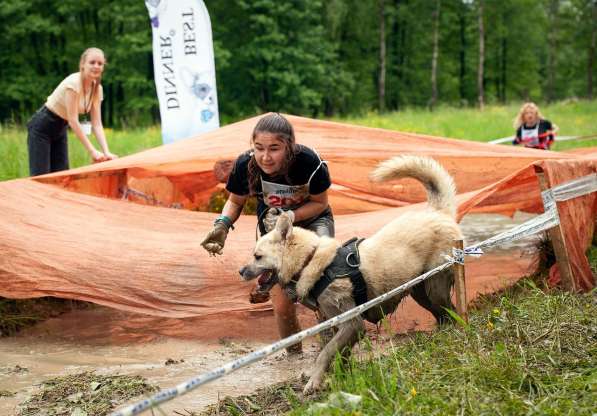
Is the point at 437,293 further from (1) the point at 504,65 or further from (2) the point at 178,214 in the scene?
(1) the point at 504,65

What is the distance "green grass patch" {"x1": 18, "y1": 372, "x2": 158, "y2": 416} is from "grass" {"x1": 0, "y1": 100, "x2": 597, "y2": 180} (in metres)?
4.92

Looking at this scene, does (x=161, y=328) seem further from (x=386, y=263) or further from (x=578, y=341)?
(x=578, y=341)

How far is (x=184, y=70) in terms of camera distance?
32.5 feet

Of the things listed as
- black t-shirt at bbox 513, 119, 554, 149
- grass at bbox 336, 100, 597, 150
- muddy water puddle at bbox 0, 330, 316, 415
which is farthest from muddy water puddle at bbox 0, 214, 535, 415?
grass at bbox 336, 100, 597, 150

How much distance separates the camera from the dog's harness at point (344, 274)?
3.75 meters

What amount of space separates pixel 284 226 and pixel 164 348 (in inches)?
71.6

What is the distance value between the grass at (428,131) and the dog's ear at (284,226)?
5.82 meters

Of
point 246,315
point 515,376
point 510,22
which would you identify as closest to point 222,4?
point 510,22

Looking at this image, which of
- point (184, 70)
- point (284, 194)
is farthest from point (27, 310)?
point (184, 70)

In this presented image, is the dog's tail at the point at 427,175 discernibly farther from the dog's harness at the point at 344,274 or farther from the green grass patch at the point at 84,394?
the green grass patch at the point at 84,394

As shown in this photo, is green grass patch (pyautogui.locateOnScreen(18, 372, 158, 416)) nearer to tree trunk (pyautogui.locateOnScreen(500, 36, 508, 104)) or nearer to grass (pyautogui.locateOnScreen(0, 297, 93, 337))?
grass (pyautogui.locateOnScreen(0, 297, 93, 337))

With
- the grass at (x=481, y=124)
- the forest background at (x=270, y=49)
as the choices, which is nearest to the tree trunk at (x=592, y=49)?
the forest background at (x=270, y=49)

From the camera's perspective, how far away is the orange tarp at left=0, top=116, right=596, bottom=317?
16.2 feet

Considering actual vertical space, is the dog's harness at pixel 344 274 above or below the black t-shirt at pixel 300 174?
below
